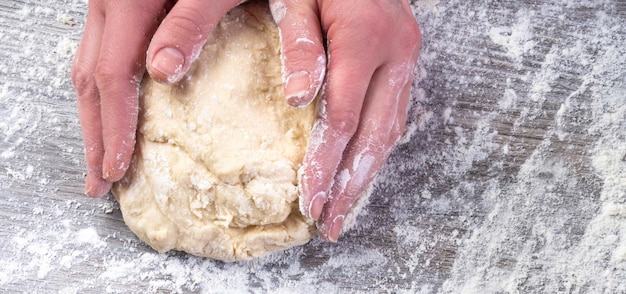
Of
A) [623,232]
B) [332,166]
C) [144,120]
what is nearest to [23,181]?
[144,120]

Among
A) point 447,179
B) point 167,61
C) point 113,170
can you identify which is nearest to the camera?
point 167,61

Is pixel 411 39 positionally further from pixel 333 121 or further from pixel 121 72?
pixel 121 72

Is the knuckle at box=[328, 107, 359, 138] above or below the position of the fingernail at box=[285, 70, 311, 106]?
below

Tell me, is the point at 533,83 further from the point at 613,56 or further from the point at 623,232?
the point at 623,232

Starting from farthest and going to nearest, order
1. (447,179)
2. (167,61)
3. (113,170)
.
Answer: (447,179) < (113,170) < (167,61)

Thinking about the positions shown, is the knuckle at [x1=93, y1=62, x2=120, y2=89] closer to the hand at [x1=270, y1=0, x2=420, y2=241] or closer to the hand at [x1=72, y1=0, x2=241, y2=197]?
the hand at [x1=72, y1=0, x2=241, y2=197]

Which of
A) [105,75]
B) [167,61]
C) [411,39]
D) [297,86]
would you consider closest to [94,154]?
[105,75]

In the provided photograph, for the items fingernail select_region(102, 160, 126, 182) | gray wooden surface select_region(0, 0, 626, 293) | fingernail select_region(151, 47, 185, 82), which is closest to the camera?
fingernail select_region(151, 47, 185, 82)

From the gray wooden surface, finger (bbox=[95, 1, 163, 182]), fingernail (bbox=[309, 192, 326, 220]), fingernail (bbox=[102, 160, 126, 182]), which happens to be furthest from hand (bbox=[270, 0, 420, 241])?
fingernail (bbox=[102, 160, 126, 182])

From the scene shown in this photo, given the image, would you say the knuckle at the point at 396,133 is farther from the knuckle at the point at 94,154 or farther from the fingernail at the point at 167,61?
the knuckle at the point at 94,154
